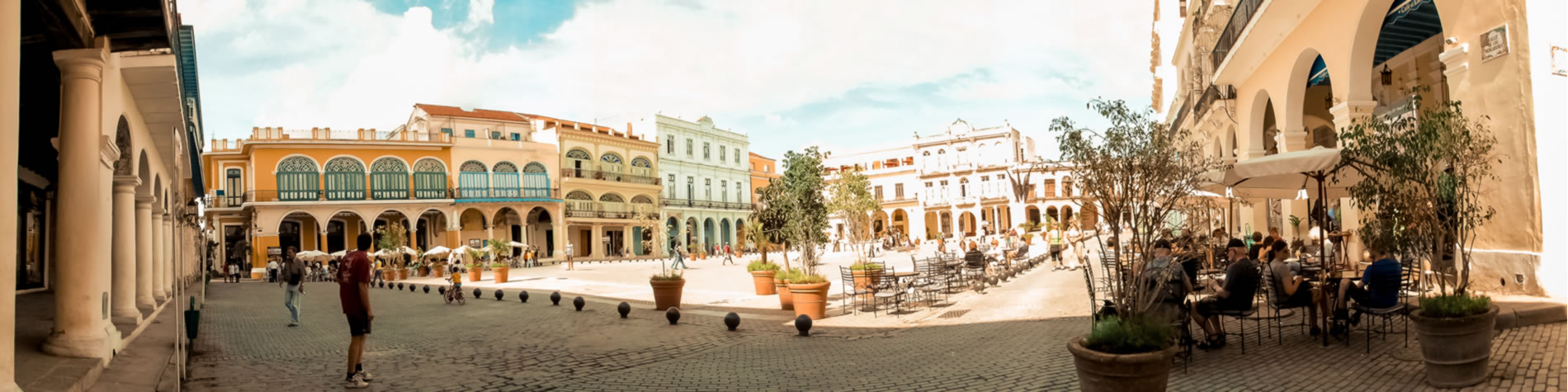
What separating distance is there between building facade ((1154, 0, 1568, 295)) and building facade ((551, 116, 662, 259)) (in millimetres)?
32941

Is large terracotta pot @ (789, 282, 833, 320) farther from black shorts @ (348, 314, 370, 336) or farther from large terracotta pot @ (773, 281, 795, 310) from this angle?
black shorts @ (348, 314, 370, 336)

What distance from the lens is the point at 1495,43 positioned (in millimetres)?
7750

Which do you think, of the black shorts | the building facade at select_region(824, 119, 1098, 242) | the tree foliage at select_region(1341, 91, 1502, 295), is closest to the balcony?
the building facade at select_region(824, 119, 1098, 242)

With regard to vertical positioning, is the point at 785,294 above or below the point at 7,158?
below

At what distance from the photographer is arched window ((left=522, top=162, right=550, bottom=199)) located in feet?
141

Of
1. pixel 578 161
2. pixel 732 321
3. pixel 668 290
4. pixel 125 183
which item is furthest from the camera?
pixel 578 161

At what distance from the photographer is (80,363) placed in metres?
6.39

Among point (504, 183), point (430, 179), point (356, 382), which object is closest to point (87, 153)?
point (356, 382)

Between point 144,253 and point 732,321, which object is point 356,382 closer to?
point 732,321

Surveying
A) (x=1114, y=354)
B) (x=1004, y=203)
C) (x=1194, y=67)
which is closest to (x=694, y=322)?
(x=1114, y=354)

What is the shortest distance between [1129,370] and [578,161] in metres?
45.1

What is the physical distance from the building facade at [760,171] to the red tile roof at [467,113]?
19461 millimetres

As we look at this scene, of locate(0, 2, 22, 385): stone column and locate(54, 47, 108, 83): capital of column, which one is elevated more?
locate(54, 47, 108, 83): capital of column

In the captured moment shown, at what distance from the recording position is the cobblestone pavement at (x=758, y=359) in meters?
5.80
